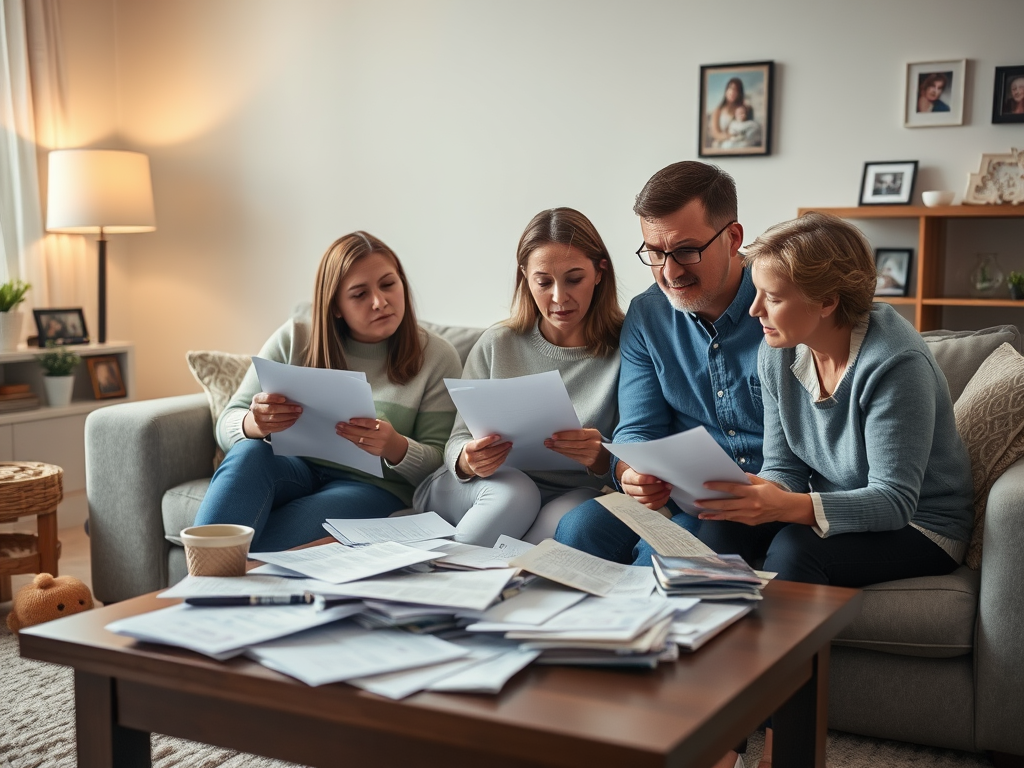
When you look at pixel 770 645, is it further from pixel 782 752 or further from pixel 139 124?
pixel 139 124

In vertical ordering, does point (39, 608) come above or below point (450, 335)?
below

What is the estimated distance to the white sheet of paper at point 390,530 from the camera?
155 centimetres

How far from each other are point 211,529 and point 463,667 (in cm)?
51

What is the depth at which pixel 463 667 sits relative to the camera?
107cm

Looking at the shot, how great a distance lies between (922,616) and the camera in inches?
69.1

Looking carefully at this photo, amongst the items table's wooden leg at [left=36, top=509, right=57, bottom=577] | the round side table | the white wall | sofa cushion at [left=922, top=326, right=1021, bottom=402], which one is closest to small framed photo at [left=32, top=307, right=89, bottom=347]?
the white wall

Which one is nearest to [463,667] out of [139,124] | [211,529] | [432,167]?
[211,529]

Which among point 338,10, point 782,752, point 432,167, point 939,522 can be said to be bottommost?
point 782,752

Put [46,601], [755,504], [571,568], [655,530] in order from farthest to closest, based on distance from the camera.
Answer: [46,601]
[755,504]
[655,530]
[571,568]

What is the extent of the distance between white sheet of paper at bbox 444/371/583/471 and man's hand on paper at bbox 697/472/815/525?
36 centimetres

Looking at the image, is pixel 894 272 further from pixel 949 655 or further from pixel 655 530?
pixel 655 530

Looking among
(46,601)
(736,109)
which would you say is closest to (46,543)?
(46,601)

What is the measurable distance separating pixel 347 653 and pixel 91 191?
3.07 metres

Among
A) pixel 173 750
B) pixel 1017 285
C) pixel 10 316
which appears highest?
pixel 1017 285
